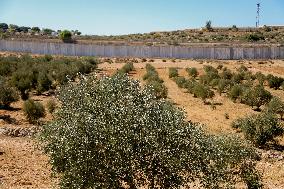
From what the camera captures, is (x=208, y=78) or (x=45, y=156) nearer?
(x=45, y=156)

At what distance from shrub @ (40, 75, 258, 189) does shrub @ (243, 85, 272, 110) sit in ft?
98.5

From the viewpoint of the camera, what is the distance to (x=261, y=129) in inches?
1368

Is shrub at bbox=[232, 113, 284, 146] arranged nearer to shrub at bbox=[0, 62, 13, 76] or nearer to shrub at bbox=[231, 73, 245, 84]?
shrub at bbox=[231, 73, 245, 84]

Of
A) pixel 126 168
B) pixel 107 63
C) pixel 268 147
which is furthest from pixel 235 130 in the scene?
pixel 107 63

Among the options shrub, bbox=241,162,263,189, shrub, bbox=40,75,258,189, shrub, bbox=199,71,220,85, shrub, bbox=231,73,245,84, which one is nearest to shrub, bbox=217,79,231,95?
shrub, bbox=199,71,220,85

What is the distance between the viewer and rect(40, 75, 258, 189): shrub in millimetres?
17578

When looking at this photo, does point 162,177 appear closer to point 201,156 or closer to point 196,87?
point 201,156

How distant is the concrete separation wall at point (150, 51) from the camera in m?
101

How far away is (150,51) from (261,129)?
6977 centimetres

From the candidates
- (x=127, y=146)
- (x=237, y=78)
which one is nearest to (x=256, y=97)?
(x=237, y=78)

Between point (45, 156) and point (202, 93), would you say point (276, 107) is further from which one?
point (45, 156)

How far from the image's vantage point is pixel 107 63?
92438 millimetres

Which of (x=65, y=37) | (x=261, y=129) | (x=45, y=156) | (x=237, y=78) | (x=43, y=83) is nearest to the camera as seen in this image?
(x=45, y=156)

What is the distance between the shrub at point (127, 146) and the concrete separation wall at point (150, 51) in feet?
271
